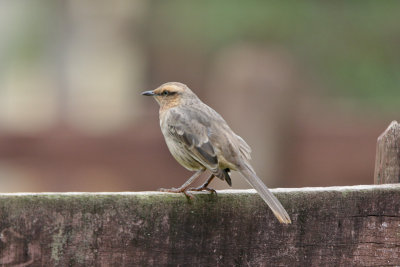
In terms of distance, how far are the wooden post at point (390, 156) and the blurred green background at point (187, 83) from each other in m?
2.69

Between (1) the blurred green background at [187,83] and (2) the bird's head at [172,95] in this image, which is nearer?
(2) the bird's head at [172,95]

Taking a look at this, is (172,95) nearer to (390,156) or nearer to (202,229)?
(390,156)

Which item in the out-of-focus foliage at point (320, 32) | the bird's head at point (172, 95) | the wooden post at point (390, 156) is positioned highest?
the out-of-focus foliage at point (320, 32)

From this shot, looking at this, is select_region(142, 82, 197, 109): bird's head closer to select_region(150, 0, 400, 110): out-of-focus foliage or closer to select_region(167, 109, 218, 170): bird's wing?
select_region(167, 109, 218, 170): bird's wing

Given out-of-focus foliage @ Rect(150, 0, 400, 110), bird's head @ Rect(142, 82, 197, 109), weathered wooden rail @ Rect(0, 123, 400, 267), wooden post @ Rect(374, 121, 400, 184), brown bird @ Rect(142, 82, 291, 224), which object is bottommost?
weathered wooden rail @ Rect(0, 123, 400, 267)

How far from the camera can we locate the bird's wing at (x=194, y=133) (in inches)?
174

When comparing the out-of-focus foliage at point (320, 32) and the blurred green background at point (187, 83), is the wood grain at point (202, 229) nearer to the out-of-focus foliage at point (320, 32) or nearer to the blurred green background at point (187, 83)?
the blurred green background at point (187, 83)

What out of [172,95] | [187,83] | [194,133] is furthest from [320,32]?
[194,133]

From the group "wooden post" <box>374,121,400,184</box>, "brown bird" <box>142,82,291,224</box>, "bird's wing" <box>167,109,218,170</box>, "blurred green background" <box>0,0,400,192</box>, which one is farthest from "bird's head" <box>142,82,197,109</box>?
"wooden post" <box>374,121,400,184</box>

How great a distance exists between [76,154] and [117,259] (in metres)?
4.43

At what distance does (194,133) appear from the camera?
15.3ft

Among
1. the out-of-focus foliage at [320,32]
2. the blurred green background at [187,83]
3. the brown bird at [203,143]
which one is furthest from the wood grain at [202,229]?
the out-of-focus foliage at [320,32]

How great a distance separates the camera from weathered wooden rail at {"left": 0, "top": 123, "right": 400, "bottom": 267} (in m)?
2.84

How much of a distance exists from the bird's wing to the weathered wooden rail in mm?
1095
